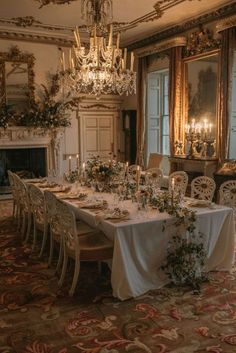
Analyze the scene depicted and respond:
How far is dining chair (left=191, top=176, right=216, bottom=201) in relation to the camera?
5027 millimetres

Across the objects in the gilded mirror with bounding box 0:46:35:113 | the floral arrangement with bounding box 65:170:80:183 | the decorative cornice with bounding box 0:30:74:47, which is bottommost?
the floral arrangement with bounding box 65:170:80:183

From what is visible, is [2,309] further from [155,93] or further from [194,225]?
[155,93]

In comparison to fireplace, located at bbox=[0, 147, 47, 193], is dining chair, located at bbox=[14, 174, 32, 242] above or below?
below

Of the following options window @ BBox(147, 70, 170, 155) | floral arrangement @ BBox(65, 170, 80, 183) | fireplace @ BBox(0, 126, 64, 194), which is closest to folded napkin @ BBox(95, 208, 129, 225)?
floral arrangement @ BBox(65, 170, 80, 183)

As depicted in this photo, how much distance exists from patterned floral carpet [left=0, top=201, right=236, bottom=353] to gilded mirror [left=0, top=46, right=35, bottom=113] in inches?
215

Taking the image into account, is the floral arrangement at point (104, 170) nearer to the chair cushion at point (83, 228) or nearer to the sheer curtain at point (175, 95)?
the chair cushion at point (83, 228)

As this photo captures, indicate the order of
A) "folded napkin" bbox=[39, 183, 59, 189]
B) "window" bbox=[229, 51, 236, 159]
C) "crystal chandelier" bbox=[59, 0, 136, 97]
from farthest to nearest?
"window" bbox=[229, 51, 236, 159]
"folded napkin" bbox=[39, 183, 59, 189]
"crystal chandelier" bbox=[59, 0, 136, 97]

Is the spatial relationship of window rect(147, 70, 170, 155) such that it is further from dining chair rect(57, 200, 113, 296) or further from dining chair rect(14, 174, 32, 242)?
dining chair rect(57, 200, 113, 296)

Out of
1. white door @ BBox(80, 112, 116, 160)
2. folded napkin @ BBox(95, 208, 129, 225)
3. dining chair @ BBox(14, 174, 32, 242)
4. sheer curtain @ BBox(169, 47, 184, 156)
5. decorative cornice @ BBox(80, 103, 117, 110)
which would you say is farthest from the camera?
white door @ BBox(80, 112, 116, 160)

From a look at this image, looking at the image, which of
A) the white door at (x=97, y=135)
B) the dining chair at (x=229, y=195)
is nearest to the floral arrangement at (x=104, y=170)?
the dining chair at (x=229, y=195)

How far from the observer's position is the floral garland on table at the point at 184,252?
3.49 metres

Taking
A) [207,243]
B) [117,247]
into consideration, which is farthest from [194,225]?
[117,247]

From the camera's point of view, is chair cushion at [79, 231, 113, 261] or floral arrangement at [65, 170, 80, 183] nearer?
chair cushion at [79, 231, 113, 261]

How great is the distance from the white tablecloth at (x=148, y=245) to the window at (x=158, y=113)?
533cm
